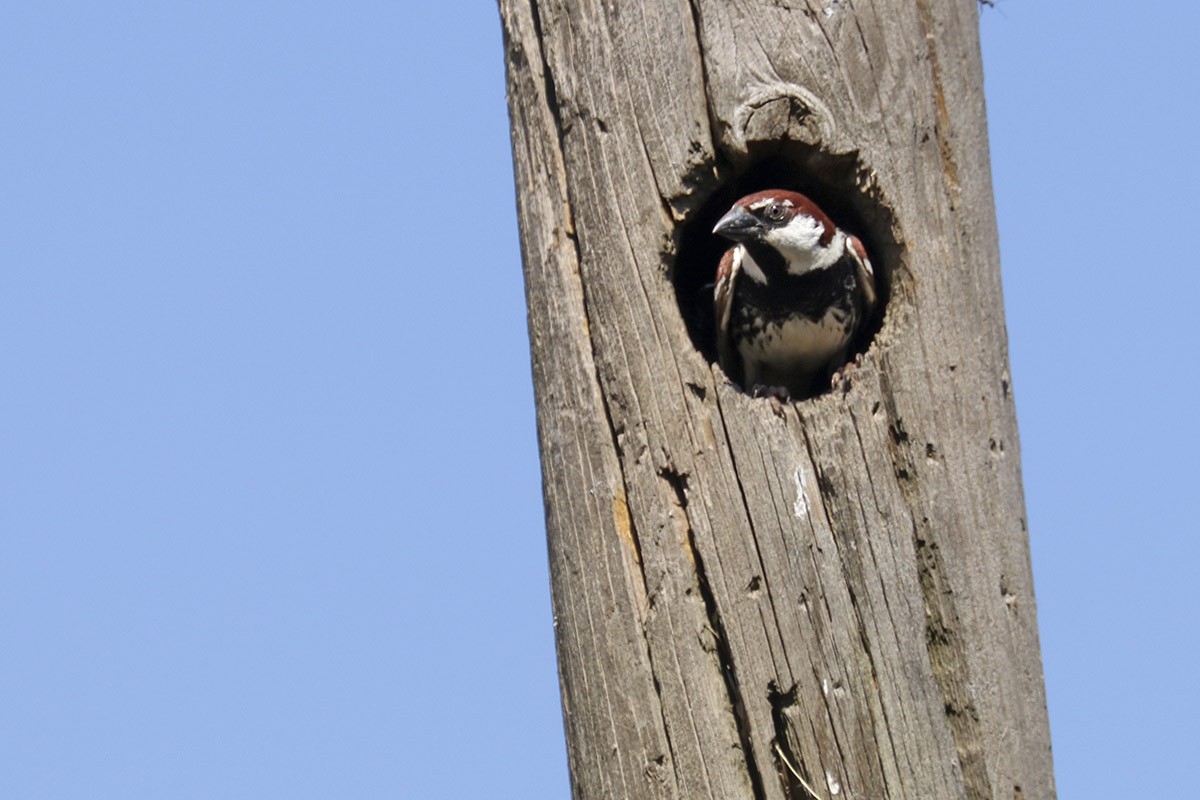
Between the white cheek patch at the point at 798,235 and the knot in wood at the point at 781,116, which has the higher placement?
the knot in wood at the point at 781,116

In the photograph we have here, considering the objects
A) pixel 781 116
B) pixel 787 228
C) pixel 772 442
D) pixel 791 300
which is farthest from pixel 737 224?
pixel 772 442

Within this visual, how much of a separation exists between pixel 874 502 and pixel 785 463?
A: 0.26 meters

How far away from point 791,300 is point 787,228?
20.7 inches

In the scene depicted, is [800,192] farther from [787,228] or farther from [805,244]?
[805,244]

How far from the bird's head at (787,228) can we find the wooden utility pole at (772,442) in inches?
6.9

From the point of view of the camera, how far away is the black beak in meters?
5.15

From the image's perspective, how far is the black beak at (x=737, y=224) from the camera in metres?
5.15

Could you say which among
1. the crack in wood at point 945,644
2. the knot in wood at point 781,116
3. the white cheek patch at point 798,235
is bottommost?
the crack in wood at point 945,644

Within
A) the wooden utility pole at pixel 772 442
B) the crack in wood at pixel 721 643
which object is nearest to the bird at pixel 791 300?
the wooden utility pole at pixel 772 442

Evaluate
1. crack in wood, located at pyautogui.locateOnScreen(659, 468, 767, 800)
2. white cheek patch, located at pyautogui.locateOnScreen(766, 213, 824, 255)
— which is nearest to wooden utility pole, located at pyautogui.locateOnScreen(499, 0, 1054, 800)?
crack in wood, located at pyautogui.locateOnScreen(659, 468, 767, 800)

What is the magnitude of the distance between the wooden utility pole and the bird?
1.28 ft

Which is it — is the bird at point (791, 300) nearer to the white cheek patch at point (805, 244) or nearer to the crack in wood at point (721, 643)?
the white cheek patch at point (805, 244)

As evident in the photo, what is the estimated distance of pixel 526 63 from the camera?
4.87 metres

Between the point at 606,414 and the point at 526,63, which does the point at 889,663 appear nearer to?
the point at 606,414
